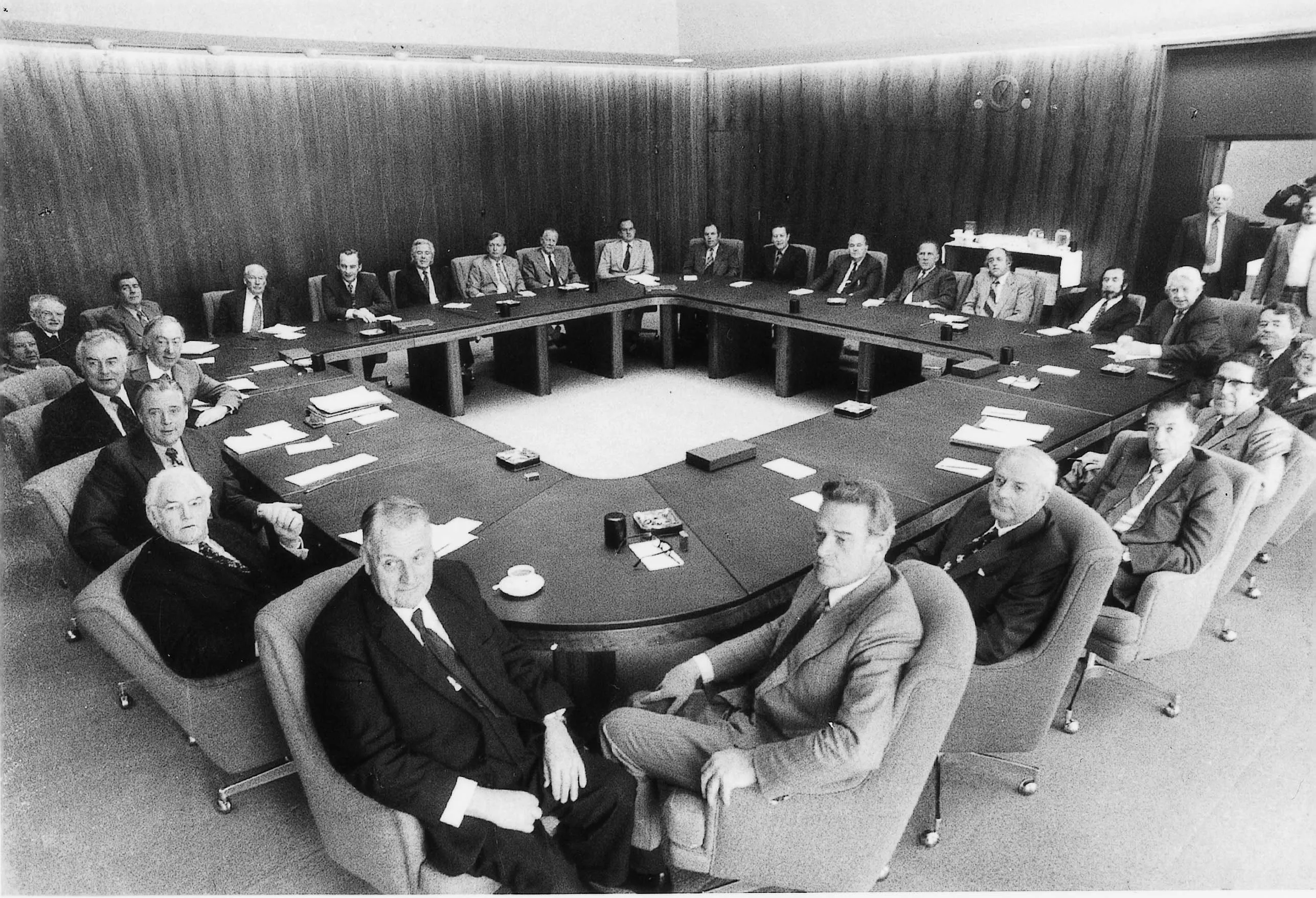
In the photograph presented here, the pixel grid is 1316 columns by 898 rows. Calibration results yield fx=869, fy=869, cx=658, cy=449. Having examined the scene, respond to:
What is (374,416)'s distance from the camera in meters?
4.34

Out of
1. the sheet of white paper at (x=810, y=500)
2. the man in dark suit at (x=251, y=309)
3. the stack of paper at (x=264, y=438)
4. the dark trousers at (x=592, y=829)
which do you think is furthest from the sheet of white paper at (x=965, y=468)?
the man in dark suit at (x=251, y=309)

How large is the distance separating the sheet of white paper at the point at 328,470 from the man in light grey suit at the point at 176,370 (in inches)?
41.6

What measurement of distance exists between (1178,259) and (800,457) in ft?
16.8

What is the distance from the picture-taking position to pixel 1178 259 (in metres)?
7.04

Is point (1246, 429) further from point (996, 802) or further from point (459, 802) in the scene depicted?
point (459, 802)

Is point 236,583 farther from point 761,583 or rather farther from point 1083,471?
point 1083,471

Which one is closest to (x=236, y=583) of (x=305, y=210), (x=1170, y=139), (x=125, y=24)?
(x=125, y=24)

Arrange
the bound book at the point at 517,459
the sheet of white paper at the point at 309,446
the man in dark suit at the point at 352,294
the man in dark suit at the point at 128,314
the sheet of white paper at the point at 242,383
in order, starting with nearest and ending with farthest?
the bound book at the point at 517,459 < the sheet of white paper at the point at 309,446 < the sheet of white paper at the point at 242,383 < the man in dark suit at the point at 128,314 < the man in dark suit at the point at 352,294

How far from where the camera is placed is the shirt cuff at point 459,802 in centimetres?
203

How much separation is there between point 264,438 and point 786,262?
551cm

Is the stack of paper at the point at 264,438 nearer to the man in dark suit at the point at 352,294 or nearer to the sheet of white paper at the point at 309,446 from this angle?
the sheet of white paper at the point at 309,446

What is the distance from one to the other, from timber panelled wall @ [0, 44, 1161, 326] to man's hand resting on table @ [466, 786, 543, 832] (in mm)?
6920

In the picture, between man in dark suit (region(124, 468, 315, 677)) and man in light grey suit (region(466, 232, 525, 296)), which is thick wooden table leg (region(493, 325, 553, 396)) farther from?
man in dark suit (region(124, 468, 315, 677))

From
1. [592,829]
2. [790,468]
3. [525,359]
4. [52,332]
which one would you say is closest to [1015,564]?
[790,468]
